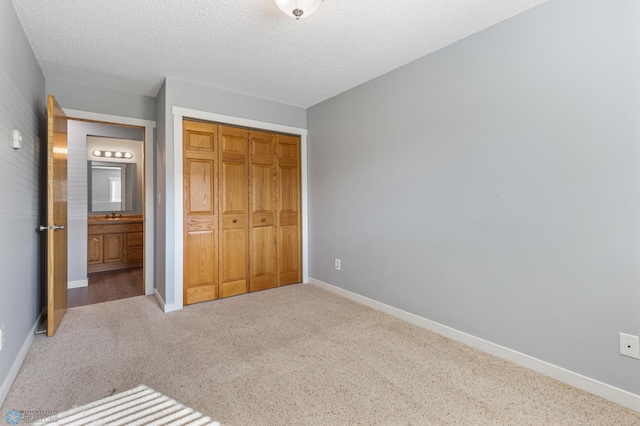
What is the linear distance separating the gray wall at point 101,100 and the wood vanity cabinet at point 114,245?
2231mm

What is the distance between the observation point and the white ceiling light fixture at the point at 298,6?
5.87 feet

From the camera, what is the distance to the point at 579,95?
1.76 meters

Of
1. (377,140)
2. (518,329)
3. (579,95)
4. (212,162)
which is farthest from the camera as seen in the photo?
(212,162)


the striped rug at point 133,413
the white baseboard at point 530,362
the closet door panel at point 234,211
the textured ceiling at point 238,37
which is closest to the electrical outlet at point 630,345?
the white baseboard at point 530,362

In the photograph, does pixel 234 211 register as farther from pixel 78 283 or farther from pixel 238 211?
pixel 78 283

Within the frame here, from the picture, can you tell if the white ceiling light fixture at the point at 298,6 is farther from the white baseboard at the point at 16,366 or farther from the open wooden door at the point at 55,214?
the white baseboard at the point at 16,366

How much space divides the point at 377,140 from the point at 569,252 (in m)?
1.82

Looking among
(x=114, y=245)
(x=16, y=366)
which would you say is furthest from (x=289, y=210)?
(x=114, y=245)

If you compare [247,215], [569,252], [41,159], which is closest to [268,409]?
[569,252]

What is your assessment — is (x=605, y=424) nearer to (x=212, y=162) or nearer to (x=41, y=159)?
(x=212, y=162)

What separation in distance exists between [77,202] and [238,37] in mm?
3373

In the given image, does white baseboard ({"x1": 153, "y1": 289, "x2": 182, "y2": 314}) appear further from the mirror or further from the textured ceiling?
the mirror

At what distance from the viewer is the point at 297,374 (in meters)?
1.90

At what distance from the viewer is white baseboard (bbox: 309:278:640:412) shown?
5.33ft
